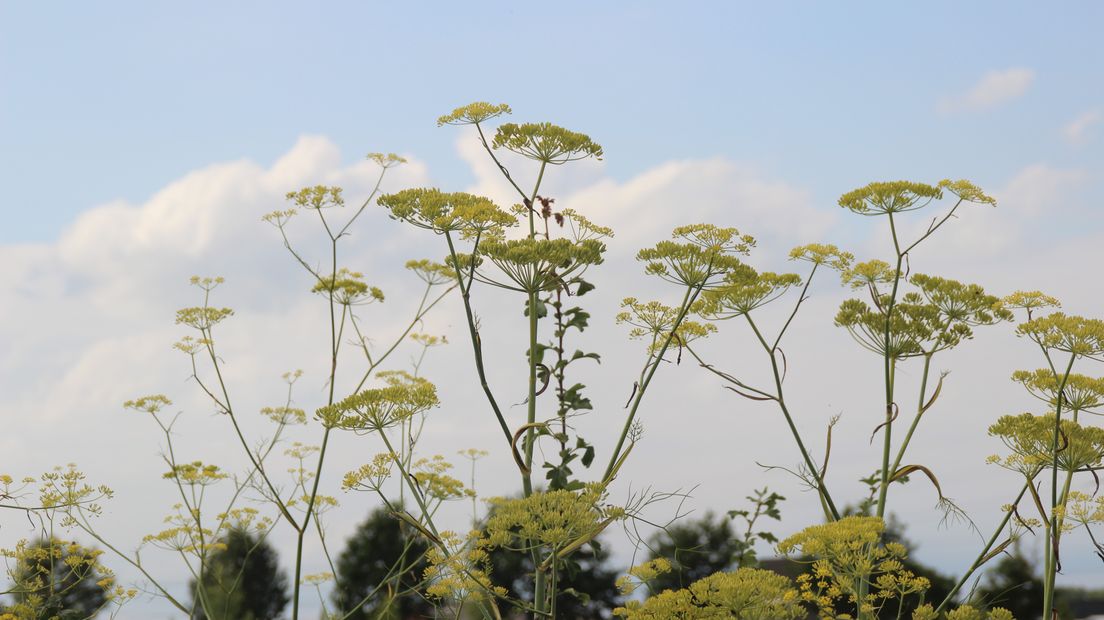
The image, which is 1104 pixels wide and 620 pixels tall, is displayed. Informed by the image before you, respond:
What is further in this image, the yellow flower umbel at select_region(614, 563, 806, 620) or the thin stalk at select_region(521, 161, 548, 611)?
the thin stalk at select_region(521, 161, 548, 611)

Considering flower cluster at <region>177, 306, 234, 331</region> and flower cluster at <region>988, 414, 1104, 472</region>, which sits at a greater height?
flower cluster at <region>177, 306, 234, 331</region>

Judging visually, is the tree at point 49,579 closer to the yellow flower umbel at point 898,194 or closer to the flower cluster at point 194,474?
the flower cluster at point 194,474

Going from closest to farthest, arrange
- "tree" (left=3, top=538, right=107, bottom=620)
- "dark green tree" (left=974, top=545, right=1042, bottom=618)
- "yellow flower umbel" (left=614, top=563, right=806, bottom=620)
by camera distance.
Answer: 1. "yellow flower umbel" (left=614, top=563, right=806, bottom=620)
2. "tree" (left=3, top=538, right=107, bottom=620)
3. "dark green tree" (left=974, top=545, right=1042, bottom=618)

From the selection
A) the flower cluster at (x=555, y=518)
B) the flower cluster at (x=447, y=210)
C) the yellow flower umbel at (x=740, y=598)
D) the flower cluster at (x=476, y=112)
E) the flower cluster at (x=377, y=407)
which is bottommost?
the yellow flower umbel at (x=740, y=598)

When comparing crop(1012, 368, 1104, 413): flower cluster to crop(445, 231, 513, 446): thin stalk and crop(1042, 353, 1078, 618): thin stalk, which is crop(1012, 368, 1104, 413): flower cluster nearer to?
crop(1042, 353, 1078, 618): thin stalk

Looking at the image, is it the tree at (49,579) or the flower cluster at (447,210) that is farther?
the tree at (49,579)

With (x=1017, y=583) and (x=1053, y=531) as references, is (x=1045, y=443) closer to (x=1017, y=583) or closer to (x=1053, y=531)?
(x=1053, y=531)

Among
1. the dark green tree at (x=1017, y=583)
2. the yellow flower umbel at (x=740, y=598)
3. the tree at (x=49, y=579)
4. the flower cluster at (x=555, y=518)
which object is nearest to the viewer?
the yellow flower umbel at (x=740, y=598)

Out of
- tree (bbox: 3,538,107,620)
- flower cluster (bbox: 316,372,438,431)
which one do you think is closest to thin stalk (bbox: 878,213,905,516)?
flower cluster (bbox: 316,372,438,431)

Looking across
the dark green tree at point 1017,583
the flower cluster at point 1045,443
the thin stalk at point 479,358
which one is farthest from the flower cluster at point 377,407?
the dark green tree at point 1017,583

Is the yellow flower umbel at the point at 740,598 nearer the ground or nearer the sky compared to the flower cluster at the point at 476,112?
nearer the ground

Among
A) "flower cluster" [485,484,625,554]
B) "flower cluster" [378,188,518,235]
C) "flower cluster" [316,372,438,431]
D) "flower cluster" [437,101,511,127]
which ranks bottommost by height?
"flower cluster" [485,484,625,554]

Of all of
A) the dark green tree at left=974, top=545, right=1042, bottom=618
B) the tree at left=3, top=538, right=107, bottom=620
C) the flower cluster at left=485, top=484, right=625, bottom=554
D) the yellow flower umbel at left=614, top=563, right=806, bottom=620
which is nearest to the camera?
the yellow flower umbel at left=614, top=563, right=806, bottom=620

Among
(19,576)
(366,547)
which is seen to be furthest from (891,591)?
(366,547)
